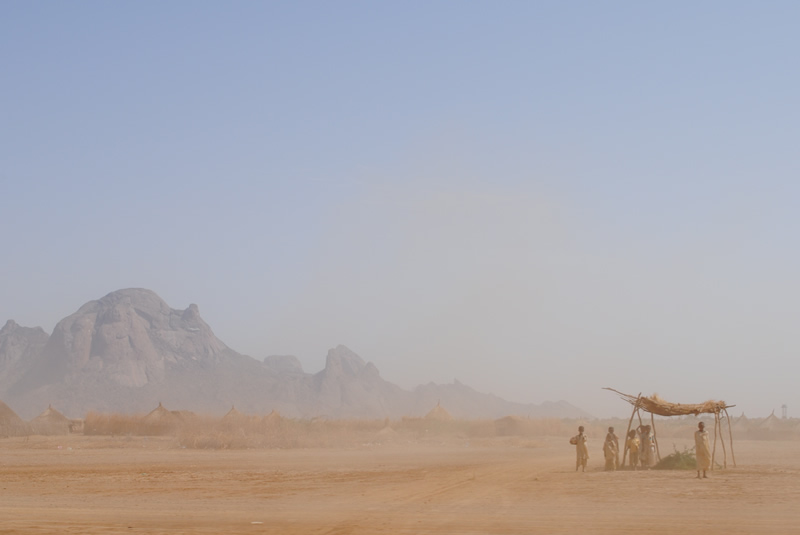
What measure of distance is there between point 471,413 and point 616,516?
533 ft

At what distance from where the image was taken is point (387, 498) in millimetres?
19266

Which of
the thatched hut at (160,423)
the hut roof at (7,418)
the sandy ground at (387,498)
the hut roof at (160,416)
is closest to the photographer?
the sandy ground at (387,498)

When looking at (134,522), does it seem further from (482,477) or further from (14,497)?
(482,477)

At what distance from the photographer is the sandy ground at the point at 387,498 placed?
14867 mm

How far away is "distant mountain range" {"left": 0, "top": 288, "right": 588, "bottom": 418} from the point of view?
5335 inches

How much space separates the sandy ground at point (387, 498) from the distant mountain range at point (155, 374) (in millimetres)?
103727

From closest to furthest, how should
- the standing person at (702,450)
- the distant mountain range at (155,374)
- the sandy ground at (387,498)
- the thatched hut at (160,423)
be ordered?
the sandy ground at (387,498)
the standing person at (702,450)
the thatched hut at (160,423)
the distant mountain range at (155,374)

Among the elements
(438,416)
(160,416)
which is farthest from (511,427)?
(160,416)

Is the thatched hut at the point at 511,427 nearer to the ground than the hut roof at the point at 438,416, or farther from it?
nearer to the ground

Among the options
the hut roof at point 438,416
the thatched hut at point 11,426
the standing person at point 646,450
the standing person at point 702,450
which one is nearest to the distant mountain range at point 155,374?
the hut roof at point 438,416

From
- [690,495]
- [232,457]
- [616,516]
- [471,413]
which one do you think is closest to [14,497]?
[616,516]

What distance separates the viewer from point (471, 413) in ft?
579

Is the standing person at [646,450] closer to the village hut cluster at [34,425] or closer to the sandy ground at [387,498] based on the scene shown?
the sandy ground at [387,498]

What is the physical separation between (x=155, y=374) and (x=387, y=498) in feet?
432
